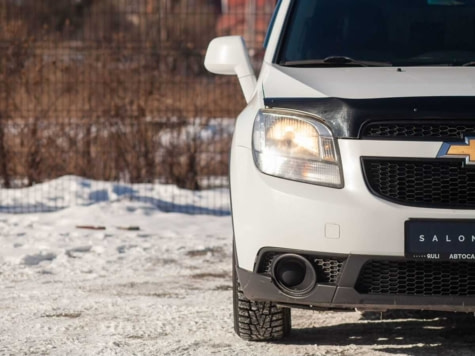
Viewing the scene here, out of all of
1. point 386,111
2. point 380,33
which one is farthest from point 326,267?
point 380,33

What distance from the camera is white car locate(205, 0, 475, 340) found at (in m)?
4.65

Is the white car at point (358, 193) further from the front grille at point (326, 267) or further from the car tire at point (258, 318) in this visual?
the car tire at point (258, 318)

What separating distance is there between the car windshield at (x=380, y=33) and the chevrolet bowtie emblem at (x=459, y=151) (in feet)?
3.25

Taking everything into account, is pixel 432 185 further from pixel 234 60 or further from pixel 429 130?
pixel 234 60

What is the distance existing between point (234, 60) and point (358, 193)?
1456 mm

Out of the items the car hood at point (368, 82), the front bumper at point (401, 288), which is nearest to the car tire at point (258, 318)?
the front bumper at point (401, 288)

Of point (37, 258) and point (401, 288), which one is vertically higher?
point (401, 288)

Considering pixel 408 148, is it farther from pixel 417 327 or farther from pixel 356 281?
pixel 417 327

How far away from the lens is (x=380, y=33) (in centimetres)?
596

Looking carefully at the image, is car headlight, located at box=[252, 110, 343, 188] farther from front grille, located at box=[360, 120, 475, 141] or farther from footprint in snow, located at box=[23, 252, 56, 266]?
footprint in snow, located at box=[23, 252, 56, 266]

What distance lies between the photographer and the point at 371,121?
473cm

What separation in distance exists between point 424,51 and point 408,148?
1.36 metres

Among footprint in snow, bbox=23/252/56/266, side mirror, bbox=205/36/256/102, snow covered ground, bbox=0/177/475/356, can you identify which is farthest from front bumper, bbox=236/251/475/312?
footprint in snow, bbox=23/252/56/266

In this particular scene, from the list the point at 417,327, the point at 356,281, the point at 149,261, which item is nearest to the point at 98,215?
the point at 149,261
